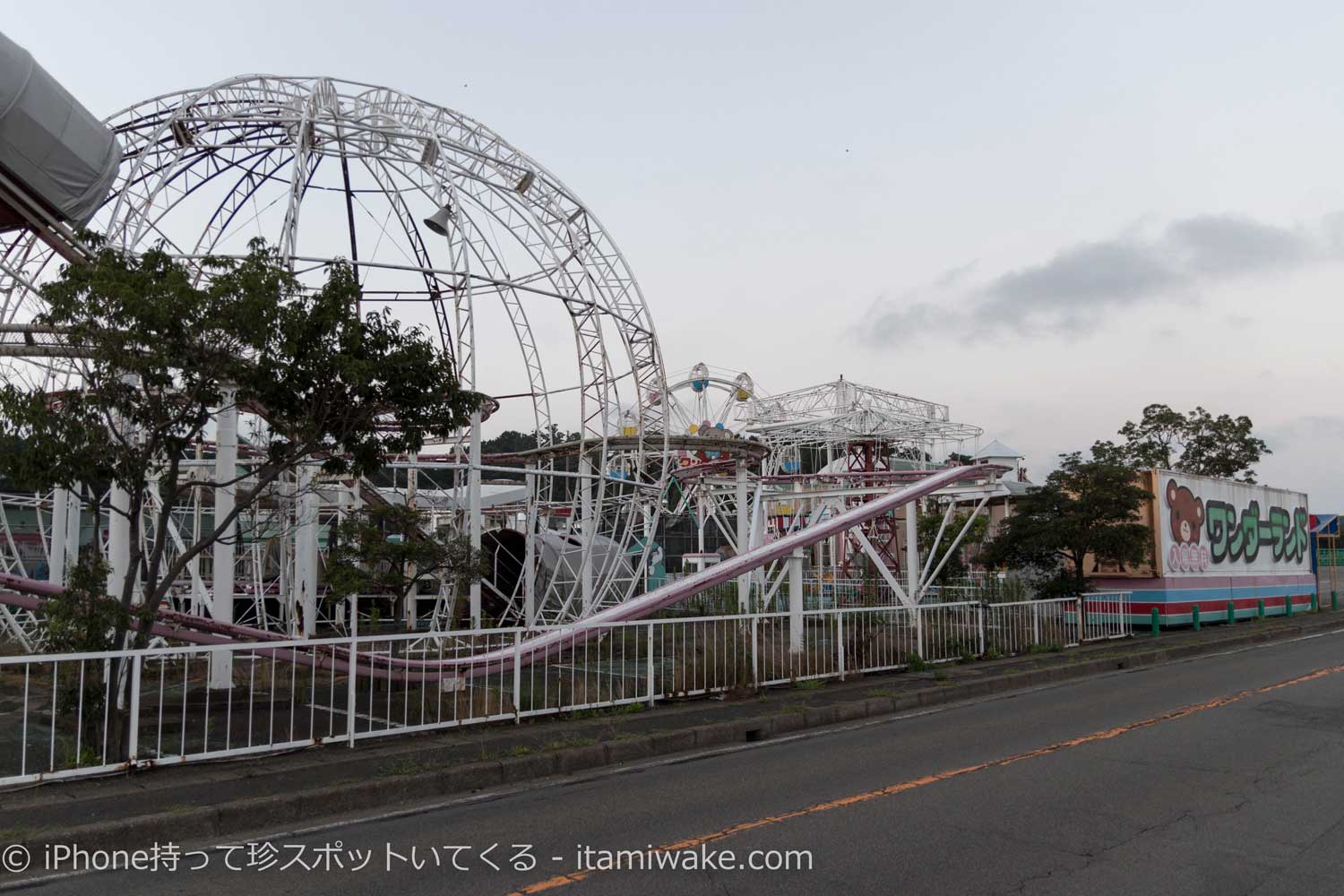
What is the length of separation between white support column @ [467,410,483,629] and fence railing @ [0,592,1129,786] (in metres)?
1.03

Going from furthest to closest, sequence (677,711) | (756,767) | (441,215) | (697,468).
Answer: (697,468), (441,215), (677,711), (756,767)

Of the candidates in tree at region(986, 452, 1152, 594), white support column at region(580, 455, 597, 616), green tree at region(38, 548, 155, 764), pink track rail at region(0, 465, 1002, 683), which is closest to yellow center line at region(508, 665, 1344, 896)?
pink track rail at region(0, 465, 1002, 683)

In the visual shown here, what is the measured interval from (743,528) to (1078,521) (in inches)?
329

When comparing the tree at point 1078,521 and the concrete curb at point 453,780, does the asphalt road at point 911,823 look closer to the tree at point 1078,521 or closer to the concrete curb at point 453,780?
the concrete curb at point 453,780

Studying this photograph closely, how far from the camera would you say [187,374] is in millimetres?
9297

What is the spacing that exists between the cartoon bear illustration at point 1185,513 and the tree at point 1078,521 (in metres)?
2.67

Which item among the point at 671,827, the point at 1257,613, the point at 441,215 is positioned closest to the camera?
the point at 671,827

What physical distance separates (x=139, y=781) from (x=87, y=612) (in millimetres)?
1680

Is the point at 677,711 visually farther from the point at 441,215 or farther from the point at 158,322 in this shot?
the point at 441,215

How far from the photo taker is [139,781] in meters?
8.46

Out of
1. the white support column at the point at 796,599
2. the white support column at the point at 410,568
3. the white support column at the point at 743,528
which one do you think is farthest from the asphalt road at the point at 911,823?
the white support column at the point at 743,528

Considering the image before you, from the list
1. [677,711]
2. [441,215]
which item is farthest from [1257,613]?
[441,215]

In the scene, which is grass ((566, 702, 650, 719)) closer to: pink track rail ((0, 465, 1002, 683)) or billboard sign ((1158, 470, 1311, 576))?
pink track rail ((0, 465, 1002, 683))

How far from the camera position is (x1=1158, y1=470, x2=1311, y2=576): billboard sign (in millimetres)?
27672
